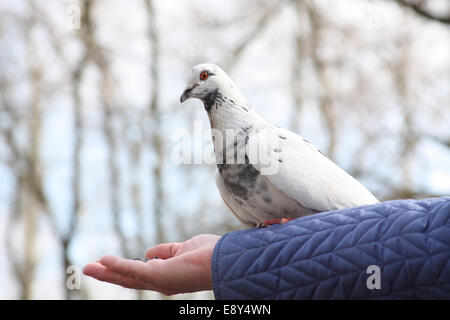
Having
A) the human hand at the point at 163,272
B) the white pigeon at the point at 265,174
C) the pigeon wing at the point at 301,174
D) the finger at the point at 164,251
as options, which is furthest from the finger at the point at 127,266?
the pigeon wing at the point at 301,174

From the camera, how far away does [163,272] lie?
6.77 ft

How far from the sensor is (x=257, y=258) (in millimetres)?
1798

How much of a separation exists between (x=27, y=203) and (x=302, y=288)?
12274 mm

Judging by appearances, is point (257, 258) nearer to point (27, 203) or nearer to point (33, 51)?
point (33, 51)

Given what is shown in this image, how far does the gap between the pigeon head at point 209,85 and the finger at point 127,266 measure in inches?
39.5

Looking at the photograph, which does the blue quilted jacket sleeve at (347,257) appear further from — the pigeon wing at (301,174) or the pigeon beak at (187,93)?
the pigeon beak at (187,93)

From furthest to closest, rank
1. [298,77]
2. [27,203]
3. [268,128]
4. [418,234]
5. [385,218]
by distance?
[27,203], [298,77], [268,128], [385,218], [418,234]

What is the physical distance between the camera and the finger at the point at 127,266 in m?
2.09

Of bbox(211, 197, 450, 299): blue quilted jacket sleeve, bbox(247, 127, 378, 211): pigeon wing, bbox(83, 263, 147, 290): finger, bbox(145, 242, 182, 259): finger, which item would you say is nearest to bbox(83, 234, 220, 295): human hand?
bbox(83, 263, 147, 290): finger

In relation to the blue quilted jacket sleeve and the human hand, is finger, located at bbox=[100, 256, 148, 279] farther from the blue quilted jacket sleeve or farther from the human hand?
the blue quilted jacket sleeve

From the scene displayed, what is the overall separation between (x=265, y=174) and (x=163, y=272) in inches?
27.5

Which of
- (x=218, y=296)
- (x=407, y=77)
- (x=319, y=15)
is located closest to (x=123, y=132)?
(x=319, y=15)

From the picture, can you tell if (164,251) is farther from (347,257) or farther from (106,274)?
(347,257)

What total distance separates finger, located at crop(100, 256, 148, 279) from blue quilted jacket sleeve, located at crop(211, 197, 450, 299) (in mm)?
383
